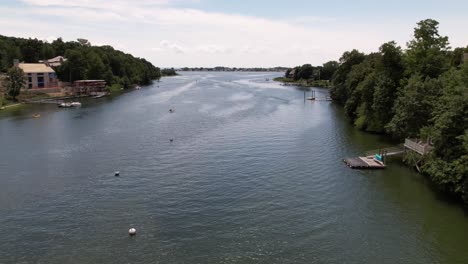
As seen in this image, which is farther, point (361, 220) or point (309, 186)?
point (309, 186)

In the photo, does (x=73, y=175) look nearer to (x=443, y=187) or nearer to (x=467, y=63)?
(x=443, y=187)

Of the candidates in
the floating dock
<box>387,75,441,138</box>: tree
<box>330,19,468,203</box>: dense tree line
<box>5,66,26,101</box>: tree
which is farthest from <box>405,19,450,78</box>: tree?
<box>5,66,26,101</box>: tree

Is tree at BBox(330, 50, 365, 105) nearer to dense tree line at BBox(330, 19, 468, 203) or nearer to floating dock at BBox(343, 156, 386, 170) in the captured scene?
dense tree line at BBox(330, 19, 468, 203)

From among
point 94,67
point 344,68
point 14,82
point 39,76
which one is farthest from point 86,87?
point 344,68

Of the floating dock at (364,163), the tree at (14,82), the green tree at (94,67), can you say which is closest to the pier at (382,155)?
the floating dock at (364,163)

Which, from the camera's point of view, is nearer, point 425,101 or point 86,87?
point 425,101

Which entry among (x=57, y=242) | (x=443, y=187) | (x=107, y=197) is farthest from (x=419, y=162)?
(x=57, y=242)

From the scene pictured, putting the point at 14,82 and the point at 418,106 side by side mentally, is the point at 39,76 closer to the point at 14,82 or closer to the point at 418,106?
the point at 14,82
